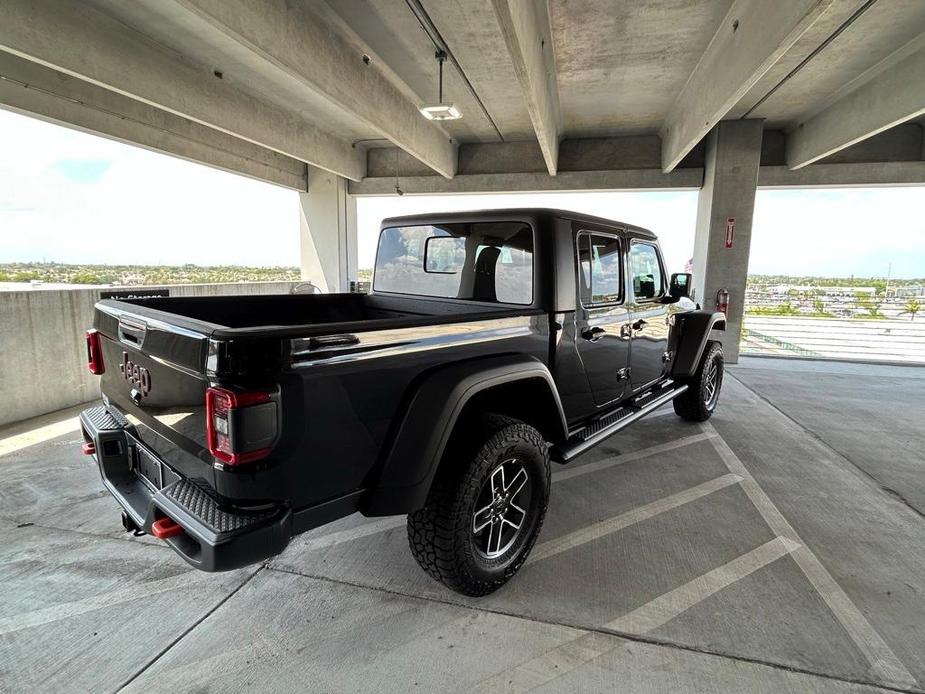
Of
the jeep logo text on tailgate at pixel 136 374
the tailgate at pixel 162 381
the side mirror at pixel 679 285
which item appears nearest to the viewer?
the tailgate at pixel 162 381

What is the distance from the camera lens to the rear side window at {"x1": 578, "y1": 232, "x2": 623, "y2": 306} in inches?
116

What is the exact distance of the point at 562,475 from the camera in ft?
11.9

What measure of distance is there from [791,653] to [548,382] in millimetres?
1458

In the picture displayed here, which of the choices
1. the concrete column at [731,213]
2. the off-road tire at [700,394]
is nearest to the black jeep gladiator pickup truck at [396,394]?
the off-road tire at [700,394]

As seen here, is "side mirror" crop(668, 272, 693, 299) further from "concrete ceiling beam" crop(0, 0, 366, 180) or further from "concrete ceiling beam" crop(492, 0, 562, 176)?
"concrete ceiling beam" crop(0, 0, 366, 180)

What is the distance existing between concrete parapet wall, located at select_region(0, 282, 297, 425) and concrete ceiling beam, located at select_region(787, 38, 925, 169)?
401 inches

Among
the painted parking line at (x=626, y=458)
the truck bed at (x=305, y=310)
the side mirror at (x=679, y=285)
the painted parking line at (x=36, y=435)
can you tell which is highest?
the side mirror at (x=679, y=285)

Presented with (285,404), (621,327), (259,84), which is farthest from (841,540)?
(259,84)

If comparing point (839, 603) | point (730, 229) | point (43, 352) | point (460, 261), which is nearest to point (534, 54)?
point (460, 261)

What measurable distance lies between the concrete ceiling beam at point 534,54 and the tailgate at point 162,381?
3.48 m

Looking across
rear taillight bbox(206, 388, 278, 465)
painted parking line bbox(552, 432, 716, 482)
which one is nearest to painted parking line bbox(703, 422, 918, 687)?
painted parking line bbox(552, 432, 716, 482)

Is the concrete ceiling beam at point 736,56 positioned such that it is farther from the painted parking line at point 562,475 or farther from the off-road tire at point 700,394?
the painted parking line at point 562,475

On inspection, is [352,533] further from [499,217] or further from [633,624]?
[499,217]

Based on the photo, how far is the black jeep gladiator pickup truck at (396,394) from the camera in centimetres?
147
